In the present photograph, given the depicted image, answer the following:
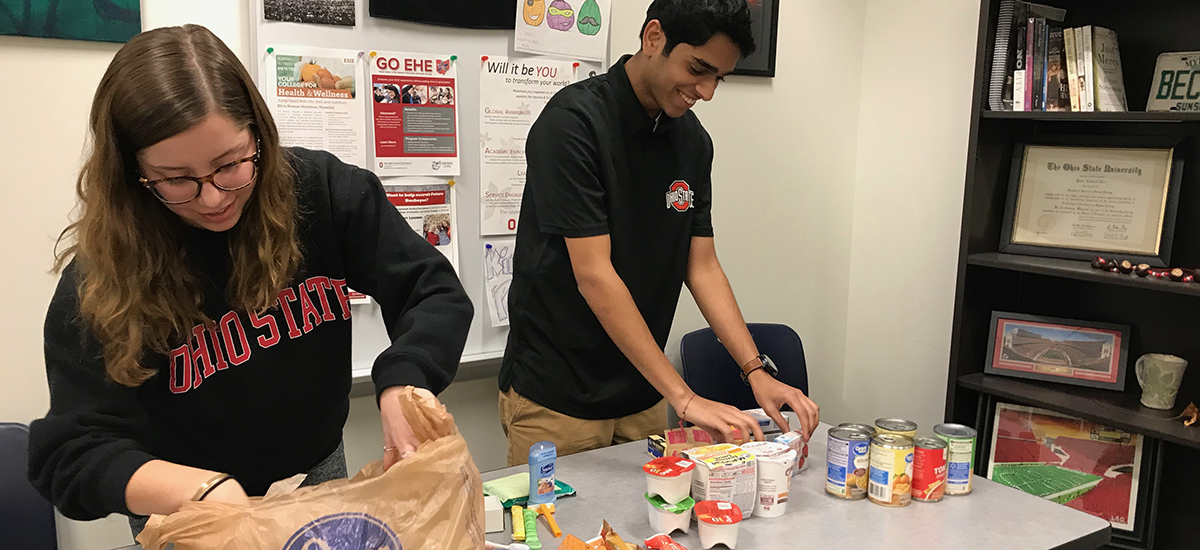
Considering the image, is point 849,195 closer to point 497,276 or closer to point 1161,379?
point 1161,379

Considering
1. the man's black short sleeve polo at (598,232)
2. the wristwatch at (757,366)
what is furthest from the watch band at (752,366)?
the man's black short sleeve polo at (598,232)

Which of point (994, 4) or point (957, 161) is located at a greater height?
point (994, 4)

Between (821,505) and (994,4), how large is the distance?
5.06ft

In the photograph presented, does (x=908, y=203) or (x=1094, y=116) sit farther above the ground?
(x=1094, y=116)

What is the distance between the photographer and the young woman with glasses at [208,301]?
3.26ft

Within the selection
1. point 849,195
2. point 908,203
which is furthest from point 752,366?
point 849,195

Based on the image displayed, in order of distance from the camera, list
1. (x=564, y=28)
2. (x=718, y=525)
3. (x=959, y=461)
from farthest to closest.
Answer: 1. (x=564, y=28)
2. (x=959, y=461)
3. (x=718, y=525)

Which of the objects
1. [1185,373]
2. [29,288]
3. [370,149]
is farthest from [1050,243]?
[29,288]

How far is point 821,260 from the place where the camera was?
308cm

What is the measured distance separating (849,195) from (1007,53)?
87 centimetres

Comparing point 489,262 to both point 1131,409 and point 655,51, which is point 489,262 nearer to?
point 655,51

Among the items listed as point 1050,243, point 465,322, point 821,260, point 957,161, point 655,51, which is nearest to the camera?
point 465,322

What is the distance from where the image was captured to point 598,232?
164cm

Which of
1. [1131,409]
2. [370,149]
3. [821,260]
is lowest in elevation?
[1131,409]
